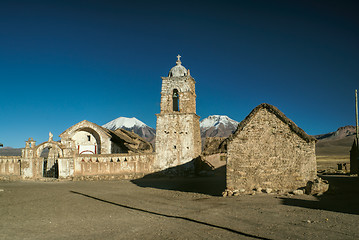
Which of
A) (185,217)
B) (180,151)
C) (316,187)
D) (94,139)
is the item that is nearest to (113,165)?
(180,151)

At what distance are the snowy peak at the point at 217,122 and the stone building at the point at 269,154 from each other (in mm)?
145997

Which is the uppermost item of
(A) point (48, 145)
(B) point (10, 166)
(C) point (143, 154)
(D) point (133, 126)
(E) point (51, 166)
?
(D) point (133, 126)

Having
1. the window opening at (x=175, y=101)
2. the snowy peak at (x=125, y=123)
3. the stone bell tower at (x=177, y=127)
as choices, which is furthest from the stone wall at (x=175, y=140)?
the snowy peak at (x=125, y=123)

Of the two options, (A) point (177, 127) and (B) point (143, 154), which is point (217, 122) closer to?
(A) point (177, 127)

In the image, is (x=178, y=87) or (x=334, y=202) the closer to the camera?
(x=334, y=202)

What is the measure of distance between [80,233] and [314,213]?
7.27 metres

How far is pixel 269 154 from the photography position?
14.0m

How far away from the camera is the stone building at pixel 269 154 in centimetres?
1358

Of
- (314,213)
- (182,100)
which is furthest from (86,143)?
(314,213)

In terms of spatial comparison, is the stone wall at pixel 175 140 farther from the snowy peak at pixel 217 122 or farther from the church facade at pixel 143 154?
the snowy peak at pixel 217 122

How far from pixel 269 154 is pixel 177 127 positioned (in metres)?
14.3

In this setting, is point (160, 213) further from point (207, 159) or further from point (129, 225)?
point (207, 159)

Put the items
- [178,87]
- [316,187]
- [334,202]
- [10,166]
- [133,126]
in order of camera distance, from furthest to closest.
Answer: [133,126] → [178,87] → [10,166] → [316,187] → [334,202]

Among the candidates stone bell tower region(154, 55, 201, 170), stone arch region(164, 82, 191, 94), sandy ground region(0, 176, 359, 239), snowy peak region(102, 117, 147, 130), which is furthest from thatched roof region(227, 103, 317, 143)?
snowy peak region(102, 117, 147, 130)
